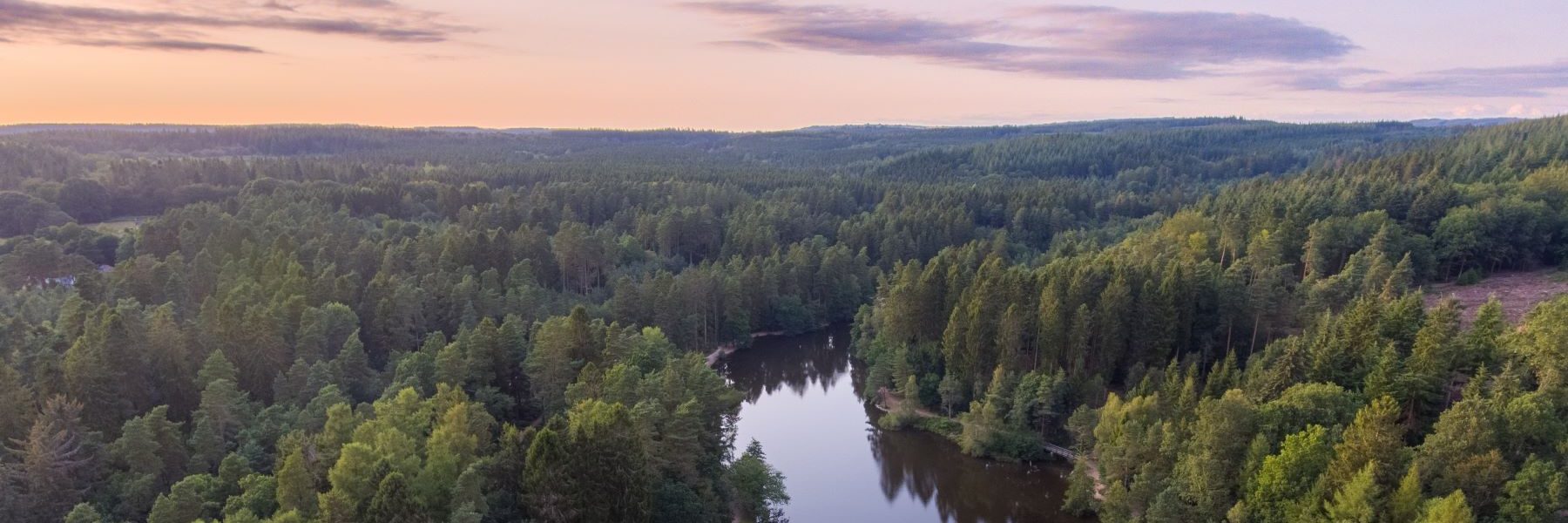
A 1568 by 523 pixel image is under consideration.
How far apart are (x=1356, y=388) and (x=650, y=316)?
2086 inches

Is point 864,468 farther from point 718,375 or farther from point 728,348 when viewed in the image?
point 728,348

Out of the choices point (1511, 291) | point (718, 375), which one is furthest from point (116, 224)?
point (1511, 291)

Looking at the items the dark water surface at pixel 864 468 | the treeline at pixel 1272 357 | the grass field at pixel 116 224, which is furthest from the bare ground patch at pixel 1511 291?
the grass field at pixel 116 224

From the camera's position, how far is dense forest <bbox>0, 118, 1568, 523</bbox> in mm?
33562

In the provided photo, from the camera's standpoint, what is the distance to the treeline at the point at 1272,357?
33.1 metres

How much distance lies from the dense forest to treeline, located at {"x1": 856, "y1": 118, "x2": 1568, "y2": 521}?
7.6 inches

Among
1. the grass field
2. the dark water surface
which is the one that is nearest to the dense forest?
the dark water surface

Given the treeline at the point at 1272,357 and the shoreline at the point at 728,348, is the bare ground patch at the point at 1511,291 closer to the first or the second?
the treeline at the point at 1272,357

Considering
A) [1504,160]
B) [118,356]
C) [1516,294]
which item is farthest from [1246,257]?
[118,356]

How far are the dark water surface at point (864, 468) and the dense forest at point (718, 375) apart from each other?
2384mm

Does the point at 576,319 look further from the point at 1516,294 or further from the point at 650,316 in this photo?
the point at 1516,294

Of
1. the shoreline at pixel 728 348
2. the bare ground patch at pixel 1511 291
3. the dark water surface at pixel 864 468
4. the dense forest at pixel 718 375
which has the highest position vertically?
the bare ground patch at pixel 1511 291

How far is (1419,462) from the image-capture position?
33188 mm

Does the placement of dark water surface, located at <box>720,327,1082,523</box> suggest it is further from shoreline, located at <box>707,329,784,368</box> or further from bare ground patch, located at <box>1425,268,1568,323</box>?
bare ground patch, located at <box>1425,268,1568,323</box>
